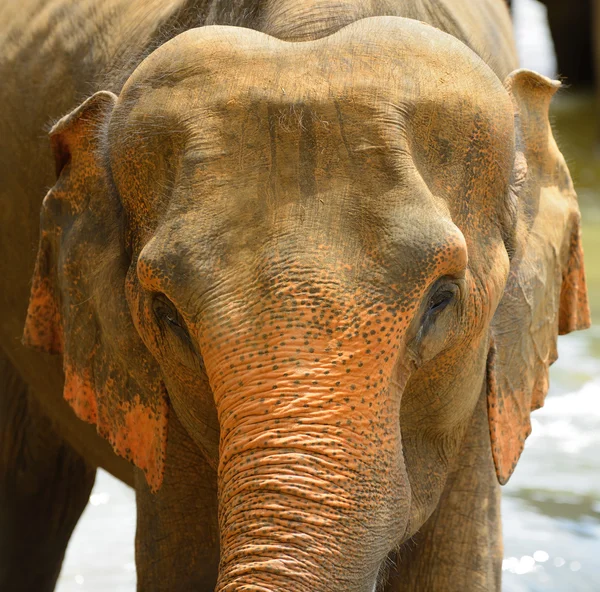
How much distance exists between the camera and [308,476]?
2.37 m

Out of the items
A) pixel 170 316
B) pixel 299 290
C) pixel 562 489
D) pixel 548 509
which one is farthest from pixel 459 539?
pixel 562 489

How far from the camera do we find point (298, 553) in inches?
91.7

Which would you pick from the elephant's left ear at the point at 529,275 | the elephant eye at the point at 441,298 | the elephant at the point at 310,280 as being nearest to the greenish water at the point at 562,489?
the elephant's left ear at the point at 529,275

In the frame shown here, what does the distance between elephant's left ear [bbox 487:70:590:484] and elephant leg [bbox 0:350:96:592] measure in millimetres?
1735

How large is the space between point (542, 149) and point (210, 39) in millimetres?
710

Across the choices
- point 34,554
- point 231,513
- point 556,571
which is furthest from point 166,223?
point 556,571

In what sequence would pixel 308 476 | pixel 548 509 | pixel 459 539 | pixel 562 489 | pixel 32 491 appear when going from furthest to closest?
pixel 562 489
pixel 548 509
pixel 32 491
pixel 459 539
pixel 308 476

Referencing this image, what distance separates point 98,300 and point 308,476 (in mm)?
853

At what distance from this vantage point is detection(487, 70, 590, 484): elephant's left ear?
9.91 feet

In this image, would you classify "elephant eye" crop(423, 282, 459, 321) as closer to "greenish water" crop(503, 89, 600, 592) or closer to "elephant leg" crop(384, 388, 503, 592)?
"elephant leg" crop(384, 388, 503, 592)

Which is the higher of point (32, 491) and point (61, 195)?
point (61, 195)

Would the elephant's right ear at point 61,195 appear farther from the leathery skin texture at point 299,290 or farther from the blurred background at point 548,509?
the blurred background at point 548,509

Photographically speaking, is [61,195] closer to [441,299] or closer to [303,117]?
[303,117]

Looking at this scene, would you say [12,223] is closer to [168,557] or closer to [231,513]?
[168,557]
